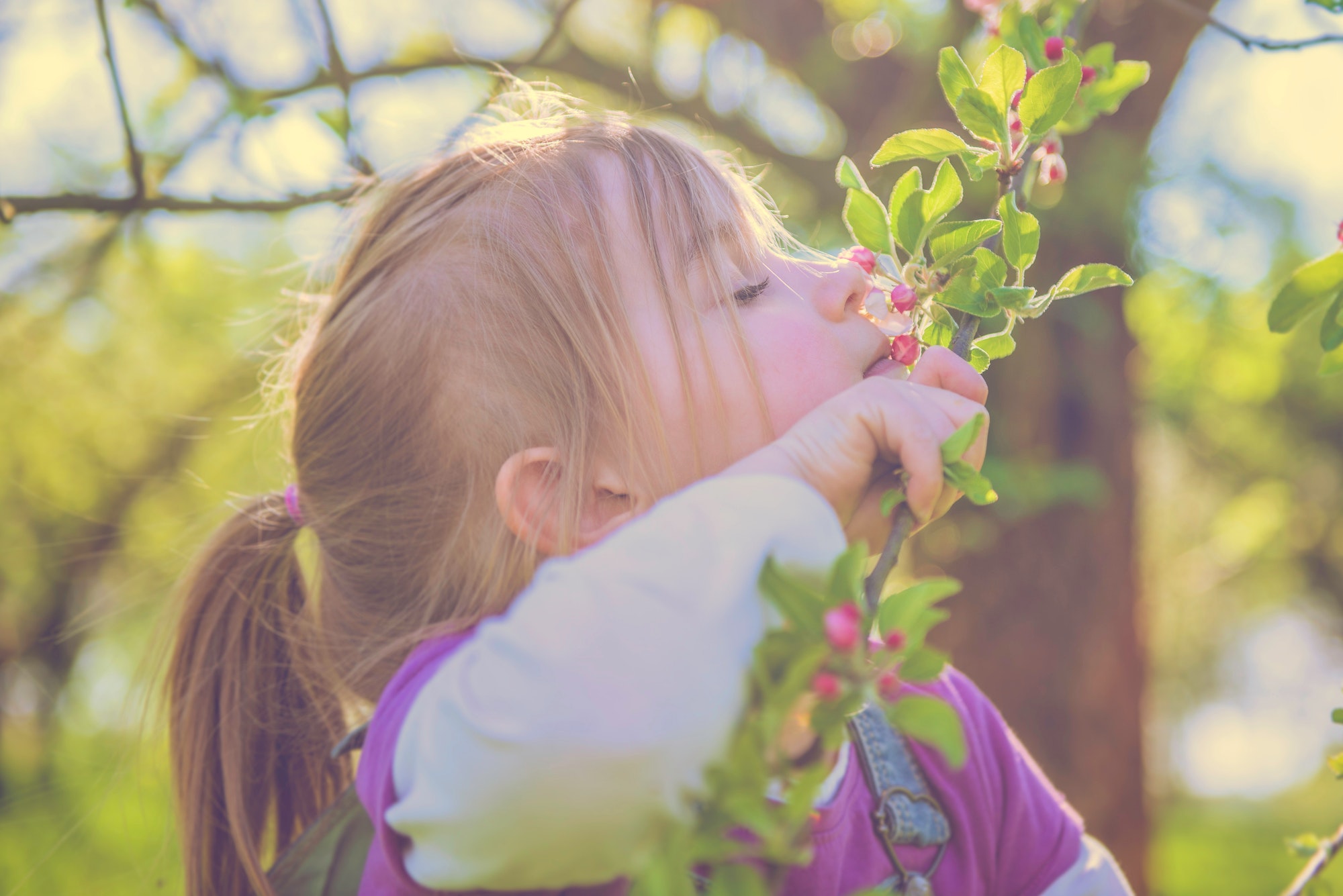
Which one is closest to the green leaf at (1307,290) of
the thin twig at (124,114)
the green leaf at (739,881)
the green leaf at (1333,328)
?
the green leaf at (1333,328)

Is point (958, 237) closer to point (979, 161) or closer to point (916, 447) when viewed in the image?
point (979, 161)

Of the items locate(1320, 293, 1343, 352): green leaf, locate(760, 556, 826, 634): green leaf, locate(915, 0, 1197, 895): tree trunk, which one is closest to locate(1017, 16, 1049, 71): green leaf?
locate(1320, 293, 1343, 352): green leaf

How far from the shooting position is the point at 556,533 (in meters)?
1.17

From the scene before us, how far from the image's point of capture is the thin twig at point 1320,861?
3.02 feet

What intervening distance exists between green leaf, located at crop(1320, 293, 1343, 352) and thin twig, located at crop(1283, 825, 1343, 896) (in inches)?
19.5

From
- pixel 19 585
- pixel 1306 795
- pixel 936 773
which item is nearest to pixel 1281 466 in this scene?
pixel 1306 795

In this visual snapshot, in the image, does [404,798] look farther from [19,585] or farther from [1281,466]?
[1281,466]

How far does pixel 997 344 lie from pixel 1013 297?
0.38ft

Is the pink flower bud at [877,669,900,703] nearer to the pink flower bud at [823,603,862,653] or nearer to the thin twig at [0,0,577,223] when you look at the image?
the pink flower bud at [823,603,862,653]

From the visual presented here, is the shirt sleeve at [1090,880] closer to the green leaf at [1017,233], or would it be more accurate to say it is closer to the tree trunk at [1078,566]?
the green leaf at [1017,233]

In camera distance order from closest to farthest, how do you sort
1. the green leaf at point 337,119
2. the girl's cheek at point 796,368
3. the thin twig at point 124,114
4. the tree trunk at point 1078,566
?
the girl's cheek at point 796,368, the thin twig at point 124,114, the green leaf at point 337,119, the tree trunk at point 1078,566

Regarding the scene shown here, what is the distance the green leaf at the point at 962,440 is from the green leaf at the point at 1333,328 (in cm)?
40

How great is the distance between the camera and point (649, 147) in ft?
4.61

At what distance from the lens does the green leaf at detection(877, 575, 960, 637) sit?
2.01 feet
